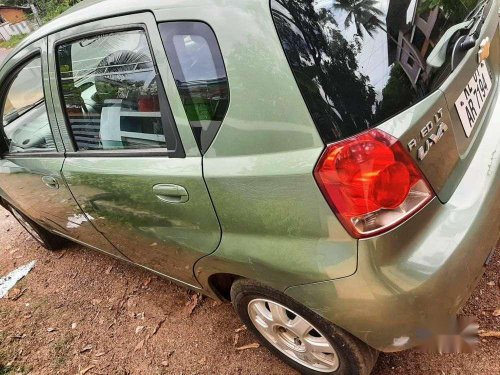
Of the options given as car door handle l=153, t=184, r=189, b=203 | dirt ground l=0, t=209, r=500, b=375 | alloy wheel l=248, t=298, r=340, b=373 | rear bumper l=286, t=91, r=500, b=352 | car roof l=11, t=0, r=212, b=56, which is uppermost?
car roof l=11, t=0, r=212, b=56

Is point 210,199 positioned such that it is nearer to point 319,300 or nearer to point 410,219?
point 319,300

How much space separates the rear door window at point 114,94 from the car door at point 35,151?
0.56ft

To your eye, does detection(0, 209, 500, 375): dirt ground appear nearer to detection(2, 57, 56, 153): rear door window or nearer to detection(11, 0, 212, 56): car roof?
detection(2, 57, 56, 153): rear door window

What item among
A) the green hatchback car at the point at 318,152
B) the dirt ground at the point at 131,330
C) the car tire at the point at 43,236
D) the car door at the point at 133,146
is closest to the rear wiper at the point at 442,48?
the green hatchback car at the point at 318,152

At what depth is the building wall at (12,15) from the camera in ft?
111

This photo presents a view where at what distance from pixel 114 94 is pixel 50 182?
0.88 m

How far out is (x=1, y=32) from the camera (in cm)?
2761

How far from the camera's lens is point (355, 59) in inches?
50.9

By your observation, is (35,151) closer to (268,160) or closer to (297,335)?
(268,160)

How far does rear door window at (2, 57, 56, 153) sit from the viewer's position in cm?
233

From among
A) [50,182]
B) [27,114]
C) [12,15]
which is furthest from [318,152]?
[12,15]

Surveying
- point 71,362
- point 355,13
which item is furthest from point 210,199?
point 71,362

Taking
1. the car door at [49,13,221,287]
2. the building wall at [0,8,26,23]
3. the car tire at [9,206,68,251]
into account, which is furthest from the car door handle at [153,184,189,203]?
the building wall at [0,8,26,23]

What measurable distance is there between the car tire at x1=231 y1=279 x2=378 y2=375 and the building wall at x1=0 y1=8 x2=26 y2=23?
1574 inches
